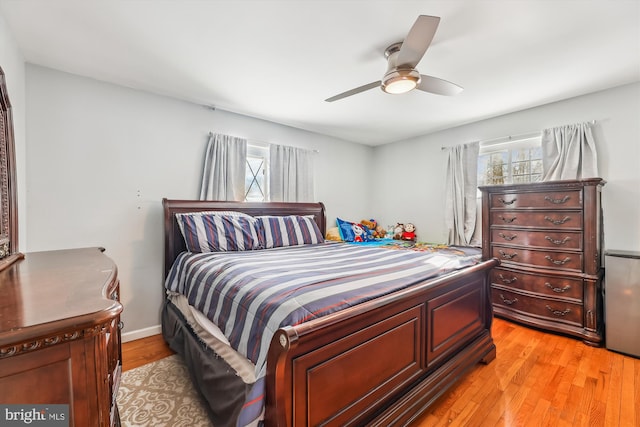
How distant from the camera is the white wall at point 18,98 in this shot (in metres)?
1.67

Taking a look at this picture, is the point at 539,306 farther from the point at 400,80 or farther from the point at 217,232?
the point at 217,232

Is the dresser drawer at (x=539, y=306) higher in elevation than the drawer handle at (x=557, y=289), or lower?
lower

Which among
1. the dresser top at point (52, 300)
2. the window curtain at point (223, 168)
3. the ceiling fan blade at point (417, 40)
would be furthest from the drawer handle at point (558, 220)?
the dresser top at point (52, 300)

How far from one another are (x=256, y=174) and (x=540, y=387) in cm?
338

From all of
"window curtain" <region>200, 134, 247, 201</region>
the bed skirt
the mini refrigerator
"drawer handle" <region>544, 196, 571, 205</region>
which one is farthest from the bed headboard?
the mini refrigerator

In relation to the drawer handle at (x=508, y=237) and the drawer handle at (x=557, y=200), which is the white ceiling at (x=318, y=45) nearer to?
the drawer handle at (x=557, y=200)

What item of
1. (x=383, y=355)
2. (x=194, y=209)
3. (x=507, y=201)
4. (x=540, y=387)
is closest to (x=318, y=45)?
(x=194, y=209)

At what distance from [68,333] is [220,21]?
1.84m

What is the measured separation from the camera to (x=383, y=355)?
136cm

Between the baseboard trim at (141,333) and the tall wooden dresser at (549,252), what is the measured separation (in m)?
3.46

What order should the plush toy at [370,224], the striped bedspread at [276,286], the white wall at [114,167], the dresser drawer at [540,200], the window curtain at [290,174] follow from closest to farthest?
the striped bedspread at [276,286]
the white wall at [114,167]
the dresser drawer at [540,200]
the window curtain at [290,174]
the plush toy at [370,224]

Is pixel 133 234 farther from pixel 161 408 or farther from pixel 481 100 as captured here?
pixel 481 100

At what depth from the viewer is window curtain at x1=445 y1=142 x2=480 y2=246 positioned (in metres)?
3.68

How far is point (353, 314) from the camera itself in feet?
3.75
